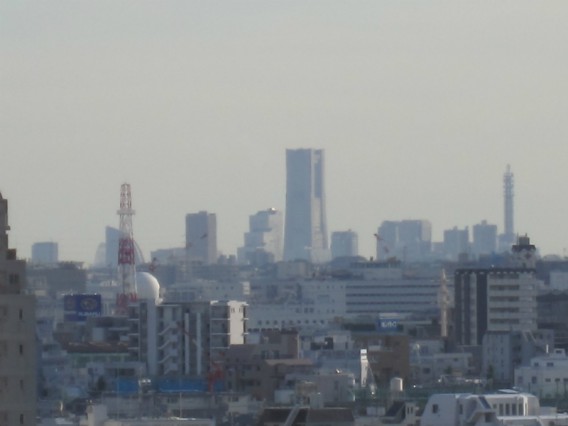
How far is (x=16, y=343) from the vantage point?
32.2m

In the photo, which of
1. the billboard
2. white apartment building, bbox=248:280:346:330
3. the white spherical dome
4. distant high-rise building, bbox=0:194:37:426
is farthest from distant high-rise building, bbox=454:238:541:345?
distant high-rise building, bbox=0:194:37:426

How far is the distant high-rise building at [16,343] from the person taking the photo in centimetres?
3206

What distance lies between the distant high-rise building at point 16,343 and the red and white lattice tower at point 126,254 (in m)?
93.0

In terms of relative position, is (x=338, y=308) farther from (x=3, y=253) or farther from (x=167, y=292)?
(x=3, y=253)

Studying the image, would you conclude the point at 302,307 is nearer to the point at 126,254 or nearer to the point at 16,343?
the point at 126,254

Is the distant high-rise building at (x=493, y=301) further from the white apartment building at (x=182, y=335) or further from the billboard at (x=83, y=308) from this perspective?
the white apartment building at (x=182, y=335)

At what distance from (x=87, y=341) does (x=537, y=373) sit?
107 ft

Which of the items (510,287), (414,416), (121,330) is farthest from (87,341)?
(414,416)

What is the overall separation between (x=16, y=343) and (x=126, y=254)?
311 ft

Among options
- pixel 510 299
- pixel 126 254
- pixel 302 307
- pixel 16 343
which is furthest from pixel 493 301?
pixel 16 343

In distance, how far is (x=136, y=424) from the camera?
57969 millimetres

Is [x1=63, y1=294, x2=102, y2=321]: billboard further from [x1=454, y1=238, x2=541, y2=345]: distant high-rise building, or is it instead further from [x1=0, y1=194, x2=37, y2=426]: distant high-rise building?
[x1=0, y1=194, x2=37, y2=426]: distant high-rise building

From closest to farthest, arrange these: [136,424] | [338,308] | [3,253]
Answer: [3,253], [136,424], [338,308]

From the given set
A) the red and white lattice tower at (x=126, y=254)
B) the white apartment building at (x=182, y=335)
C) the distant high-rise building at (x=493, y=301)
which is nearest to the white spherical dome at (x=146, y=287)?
the red and white lattice tower at (x=126, y=254)
